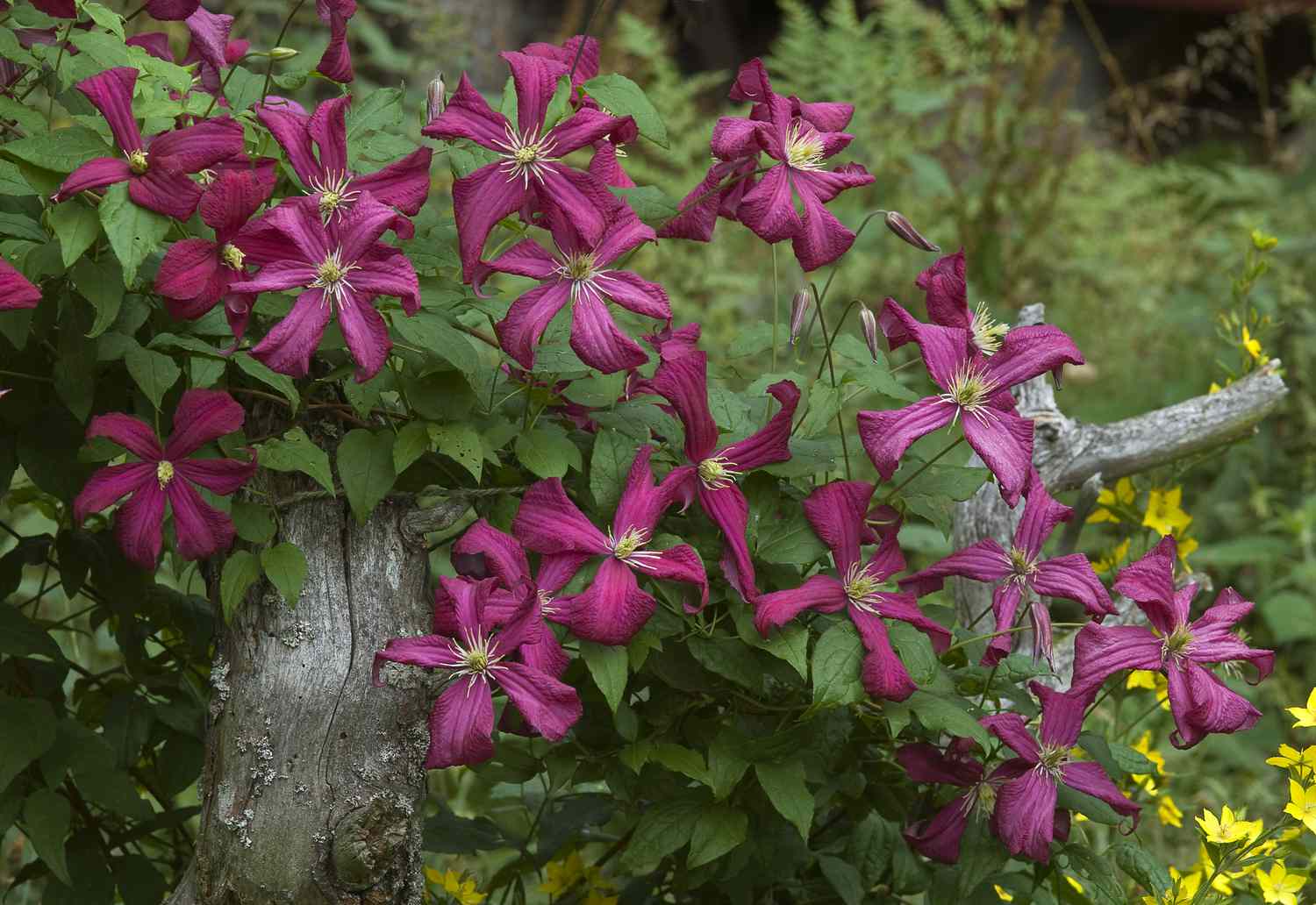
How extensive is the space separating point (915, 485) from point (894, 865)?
1.41ft

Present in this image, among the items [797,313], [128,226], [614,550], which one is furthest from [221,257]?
[797,313]

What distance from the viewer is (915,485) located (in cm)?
141

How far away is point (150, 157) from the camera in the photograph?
1.16 metres

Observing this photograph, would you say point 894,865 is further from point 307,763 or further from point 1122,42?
point 1122,42

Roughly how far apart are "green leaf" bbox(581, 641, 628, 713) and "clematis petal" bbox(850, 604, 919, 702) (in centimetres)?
22

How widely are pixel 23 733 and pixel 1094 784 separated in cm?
108

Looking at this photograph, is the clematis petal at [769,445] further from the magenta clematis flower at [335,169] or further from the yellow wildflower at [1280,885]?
the yellow wildflower at [1280,885]

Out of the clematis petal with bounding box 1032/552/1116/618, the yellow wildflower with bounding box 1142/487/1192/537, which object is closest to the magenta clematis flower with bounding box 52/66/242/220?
the clematis petal with bounding box 1032/552/1116/618

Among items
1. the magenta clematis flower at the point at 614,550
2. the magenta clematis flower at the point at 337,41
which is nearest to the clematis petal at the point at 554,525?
the magenta clematis flower at the point at 614,550

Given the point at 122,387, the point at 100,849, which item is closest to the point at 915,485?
the point at 122,387

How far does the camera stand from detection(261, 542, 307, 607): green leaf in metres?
1.26

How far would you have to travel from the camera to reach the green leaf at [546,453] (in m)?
1.28

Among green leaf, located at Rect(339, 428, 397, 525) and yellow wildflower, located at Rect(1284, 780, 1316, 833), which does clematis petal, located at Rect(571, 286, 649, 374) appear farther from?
yellow wildflower, located at Rect(1284, 780, 1316, 833)

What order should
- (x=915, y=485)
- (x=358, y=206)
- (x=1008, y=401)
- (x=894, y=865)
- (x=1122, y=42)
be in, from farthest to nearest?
(x=1122, y=42)
(x=894, y=865)
(x=915, y=485)
(x=1008, y=401)
(x=358, y=206)
